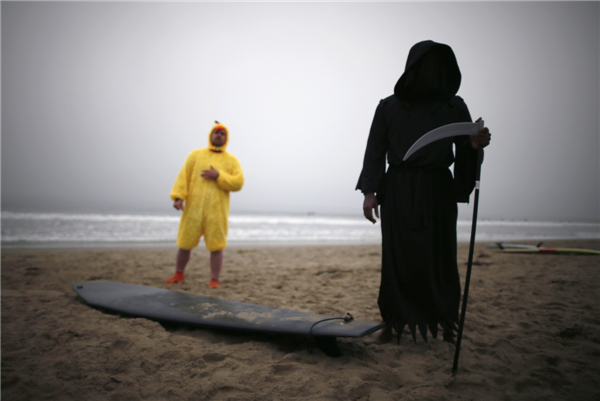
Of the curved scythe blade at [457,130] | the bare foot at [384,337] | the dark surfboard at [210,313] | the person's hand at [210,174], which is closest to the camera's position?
the curved scythe blade at [457,130]

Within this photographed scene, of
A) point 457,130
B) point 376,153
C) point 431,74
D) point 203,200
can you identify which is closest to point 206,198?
point 203,200

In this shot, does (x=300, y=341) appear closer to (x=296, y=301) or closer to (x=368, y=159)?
(x=296, y=301)

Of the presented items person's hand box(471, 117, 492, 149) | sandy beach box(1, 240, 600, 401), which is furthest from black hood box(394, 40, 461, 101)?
sandy beach box(1, 240, 600, 401)

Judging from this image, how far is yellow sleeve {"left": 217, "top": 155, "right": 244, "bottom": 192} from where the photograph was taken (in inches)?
131

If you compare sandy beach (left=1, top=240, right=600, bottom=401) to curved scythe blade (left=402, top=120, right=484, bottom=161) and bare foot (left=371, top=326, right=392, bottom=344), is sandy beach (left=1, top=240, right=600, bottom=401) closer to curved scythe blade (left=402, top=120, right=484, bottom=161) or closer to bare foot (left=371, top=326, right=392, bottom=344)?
bare foot (left=371, top=326, right=392, bottom=344)

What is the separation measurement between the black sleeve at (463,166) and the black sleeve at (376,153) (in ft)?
1.46

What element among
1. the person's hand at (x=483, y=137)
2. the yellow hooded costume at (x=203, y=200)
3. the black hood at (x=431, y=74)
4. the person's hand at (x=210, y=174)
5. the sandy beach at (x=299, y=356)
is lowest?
the sandy beach at (x=299, y=356)

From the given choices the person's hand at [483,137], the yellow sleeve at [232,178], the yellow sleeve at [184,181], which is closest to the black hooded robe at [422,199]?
the person's hand at [483,137]

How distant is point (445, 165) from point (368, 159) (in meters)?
0.47

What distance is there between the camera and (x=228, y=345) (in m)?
1.81

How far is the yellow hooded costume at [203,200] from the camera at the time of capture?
10.7 ft

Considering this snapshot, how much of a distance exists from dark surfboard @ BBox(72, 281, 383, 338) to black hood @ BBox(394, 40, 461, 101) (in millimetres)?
1507

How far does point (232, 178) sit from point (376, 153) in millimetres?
1986

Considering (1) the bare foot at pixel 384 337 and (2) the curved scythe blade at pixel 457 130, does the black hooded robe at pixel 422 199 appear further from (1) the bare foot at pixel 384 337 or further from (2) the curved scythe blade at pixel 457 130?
(2) the curved scythe blade at pixel 457 130
